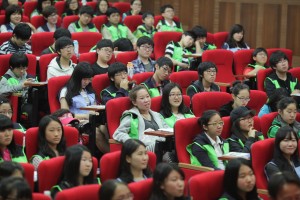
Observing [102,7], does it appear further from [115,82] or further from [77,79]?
[77,79]

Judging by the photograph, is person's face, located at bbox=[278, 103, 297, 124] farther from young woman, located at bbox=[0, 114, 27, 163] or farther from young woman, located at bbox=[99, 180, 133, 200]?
young woman, located at bbox=[99, 180, 133, 200]

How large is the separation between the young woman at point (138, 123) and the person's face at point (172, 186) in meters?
1.50

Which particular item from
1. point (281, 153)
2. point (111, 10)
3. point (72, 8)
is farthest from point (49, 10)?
point (281, 153)

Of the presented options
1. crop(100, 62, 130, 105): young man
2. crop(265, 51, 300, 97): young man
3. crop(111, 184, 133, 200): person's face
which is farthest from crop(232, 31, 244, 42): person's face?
crop(111, 184, 133, 200): person's face

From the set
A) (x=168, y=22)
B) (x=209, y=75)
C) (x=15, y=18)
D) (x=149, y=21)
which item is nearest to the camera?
(x=209, y=75)

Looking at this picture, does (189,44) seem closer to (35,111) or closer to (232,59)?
(232,59)

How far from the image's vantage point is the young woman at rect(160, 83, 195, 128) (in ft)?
19.8

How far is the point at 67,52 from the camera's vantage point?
7191mm

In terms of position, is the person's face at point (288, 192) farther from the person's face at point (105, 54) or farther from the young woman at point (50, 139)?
the person's face at point (105, 54)

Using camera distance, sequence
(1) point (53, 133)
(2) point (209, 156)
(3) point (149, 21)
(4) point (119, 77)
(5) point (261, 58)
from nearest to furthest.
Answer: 1. (1) point (53, 133)
2. (2) point (209, 156)
3. (4) point (119, 77)
4. (5) point (261, 58)
5. (3) point (149, 21)

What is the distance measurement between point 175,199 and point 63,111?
6.46ft

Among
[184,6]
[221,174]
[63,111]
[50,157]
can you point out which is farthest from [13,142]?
[184,6]

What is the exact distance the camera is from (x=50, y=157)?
5020mm

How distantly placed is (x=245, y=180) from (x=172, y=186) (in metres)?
0.46
